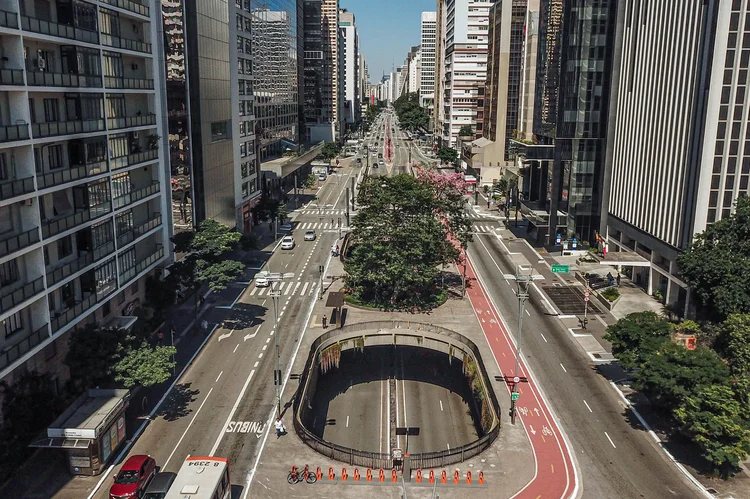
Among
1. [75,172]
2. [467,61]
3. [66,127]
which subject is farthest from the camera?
[467,61]

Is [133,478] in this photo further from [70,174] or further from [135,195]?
[135,195]

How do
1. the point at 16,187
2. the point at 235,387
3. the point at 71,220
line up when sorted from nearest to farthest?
the point at 16,187 → the point at 71,220 → the point at 235,387

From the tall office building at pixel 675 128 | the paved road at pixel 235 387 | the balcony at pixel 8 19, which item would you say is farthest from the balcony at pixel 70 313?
the tall office building at pixel 675 128

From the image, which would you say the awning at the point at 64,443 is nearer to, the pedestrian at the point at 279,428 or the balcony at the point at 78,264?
the balcony at the point at 78,264

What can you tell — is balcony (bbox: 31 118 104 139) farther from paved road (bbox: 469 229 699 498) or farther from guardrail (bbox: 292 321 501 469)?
paved road (bbox: 469 229 699 498)

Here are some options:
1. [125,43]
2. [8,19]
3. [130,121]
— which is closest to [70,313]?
[130,121]
